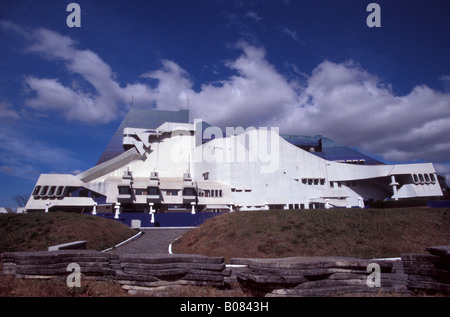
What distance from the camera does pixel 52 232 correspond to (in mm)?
21688

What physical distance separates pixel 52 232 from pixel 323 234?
67.2 feet

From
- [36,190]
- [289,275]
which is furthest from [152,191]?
[289,275]

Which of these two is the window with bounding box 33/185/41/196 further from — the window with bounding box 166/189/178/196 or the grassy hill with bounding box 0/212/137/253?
the grassy hill with bounding box 0/212/137/253

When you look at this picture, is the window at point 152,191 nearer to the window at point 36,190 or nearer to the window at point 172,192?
the window at point 172,192

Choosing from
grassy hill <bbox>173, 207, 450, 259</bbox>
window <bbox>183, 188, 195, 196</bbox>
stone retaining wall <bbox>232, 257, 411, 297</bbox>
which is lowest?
stone retaining wall <bbox>232, 257, 411, 297</bbox>

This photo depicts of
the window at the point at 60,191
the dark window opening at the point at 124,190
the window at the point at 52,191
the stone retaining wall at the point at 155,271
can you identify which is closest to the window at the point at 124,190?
the dark window opening at the point at 124,190

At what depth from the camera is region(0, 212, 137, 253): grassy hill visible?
2006cm

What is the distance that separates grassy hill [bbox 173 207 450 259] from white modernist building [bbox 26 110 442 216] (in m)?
21.0

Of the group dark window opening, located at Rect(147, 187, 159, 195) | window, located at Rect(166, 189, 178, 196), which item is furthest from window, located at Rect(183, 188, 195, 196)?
dark window opening, located at Rect(147, 187, 159, 195)
